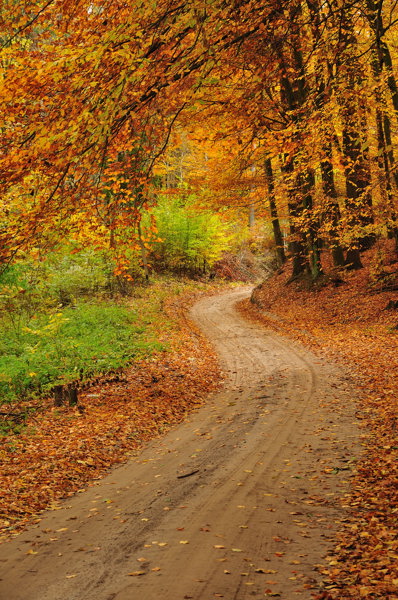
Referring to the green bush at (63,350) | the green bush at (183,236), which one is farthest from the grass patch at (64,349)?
the green bush at (183,236)

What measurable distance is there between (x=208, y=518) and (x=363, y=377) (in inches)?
271

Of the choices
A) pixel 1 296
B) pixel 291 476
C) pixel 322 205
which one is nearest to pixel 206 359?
pixel 1 296

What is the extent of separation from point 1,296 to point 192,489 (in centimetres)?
715

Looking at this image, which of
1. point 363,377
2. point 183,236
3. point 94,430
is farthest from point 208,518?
point 183,236

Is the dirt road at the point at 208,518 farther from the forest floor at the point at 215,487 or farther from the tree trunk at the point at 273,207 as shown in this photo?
the tree trunk at the point at 273,207

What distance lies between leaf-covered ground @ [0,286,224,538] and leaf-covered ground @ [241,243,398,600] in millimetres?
3578

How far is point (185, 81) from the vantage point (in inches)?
237

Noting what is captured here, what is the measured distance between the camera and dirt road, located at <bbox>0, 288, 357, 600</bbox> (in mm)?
4090

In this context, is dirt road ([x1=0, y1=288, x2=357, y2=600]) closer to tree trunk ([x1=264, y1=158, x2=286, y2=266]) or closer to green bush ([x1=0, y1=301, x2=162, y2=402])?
green bush ([x1=0, y1=301, x2=162, y2=402])

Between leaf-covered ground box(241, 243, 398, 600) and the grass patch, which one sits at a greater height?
the grass patch

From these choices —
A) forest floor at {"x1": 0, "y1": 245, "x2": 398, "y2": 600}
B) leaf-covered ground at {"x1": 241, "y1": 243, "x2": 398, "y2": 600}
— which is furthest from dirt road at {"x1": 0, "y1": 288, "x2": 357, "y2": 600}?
leaf-covered ground at {"x1": 241, "y1": 243, "x2": 398, "y2": 600}

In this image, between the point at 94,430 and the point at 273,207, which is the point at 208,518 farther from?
the point at 273,207

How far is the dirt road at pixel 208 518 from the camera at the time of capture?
4.09 meters

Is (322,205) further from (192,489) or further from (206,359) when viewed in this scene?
(192,489)
